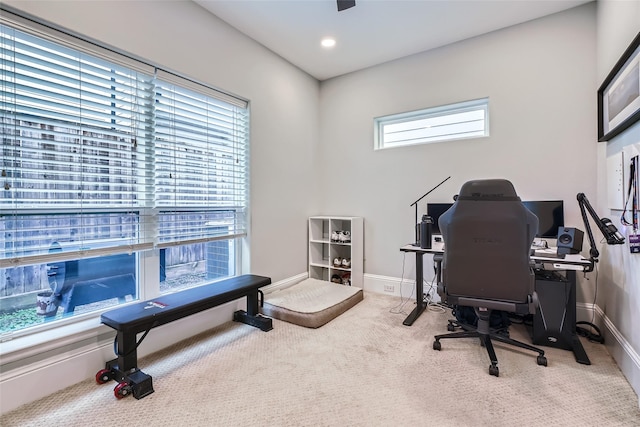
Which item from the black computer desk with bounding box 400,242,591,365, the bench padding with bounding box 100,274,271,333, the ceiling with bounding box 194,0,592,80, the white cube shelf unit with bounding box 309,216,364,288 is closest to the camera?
the bench padding with bounding box 100,274,271,333

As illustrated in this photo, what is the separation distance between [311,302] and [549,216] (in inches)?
90.1

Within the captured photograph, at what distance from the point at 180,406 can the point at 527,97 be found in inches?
145

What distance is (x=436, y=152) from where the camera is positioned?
Result: 3.21 m

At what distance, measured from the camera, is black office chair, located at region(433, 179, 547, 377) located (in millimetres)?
1822

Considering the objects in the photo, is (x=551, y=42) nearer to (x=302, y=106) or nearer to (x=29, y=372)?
(x=302, y=106)

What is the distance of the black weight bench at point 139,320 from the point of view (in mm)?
1707

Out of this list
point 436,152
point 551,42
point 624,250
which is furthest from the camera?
point 436,152

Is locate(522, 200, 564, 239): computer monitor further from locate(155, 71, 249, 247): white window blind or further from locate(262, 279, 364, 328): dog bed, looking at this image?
locate(155, 71, 249, 247): white window blind

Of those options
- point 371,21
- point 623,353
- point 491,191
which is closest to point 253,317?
point 491,191

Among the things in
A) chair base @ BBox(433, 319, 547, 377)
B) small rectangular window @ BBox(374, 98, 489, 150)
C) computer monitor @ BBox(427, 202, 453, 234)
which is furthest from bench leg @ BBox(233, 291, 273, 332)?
small rectangular window @ BBox(374, 98, 489, 150)

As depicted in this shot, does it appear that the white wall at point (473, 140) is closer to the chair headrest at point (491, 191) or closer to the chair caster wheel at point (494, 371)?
the chair headrest at point (491, 191)

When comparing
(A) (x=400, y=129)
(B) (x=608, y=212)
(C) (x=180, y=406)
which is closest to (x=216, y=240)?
(C) (x=180, y=406)

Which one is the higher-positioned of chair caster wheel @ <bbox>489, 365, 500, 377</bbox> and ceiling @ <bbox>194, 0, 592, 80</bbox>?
ceiling @ <bbox>194, 0, 592, 80</bbox>

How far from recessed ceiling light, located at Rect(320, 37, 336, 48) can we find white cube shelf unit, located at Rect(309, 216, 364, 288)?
192 centimetres
